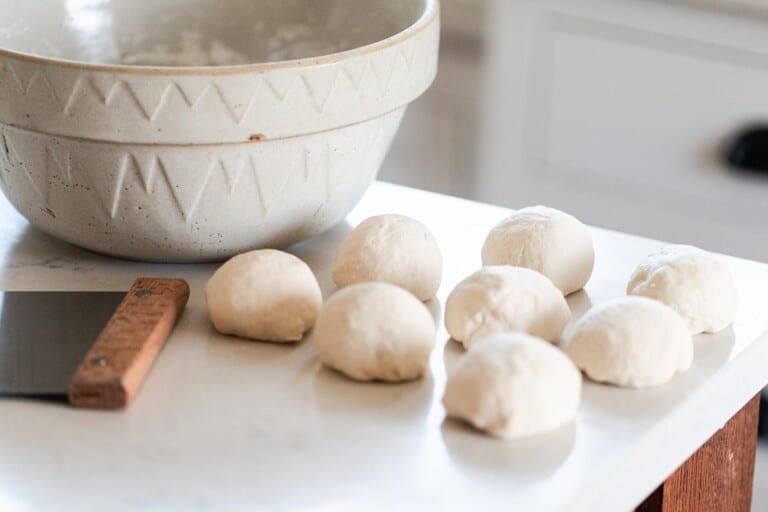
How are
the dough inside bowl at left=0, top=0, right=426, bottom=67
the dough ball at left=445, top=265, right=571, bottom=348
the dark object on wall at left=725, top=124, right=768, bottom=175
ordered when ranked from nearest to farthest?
1. the dough ball at left=445, top=265, right=571, bottom=348
2. the dough inside bowl at left=0, top=0, right=426, bottom=67
3. the dark object on wall at left=725, top=124, right=768, bottom=175

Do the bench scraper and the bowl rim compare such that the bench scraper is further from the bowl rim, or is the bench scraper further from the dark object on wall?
the dark object on wall

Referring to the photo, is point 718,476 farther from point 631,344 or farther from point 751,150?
point 751,150

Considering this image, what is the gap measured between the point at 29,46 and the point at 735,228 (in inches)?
45.3

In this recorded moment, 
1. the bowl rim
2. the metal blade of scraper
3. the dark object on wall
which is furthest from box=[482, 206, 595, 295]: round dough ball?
the dark object on wall


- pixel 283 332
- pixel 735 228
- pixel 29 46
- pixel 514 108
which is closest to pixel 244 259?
pixel 283 332

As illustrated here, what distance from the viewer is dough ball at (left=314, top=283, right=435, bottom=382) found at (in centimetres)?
66

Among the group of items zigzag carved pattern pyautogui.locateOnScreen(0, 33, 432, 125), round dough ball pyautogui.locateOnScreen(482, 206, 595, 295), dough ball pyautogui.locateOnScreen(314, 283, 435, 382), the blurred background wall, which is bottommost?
the blurred background wall

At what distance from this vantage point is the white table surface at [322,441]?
1.89 feet

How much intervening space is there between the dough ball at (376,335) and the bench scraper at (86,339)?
0.11 metres

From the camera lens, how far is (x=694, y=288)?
2.38ft

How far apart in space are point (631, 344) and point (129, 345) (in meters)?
0.28

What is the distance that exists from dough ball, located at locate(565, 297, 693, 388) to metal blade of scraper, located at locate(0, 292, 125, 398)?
11.2 inches

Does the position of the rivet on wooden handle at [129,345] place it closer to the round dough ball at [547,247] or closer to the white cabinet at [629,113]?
the round dough ball at [547,247]

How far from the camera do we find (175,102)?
723 millimetres
